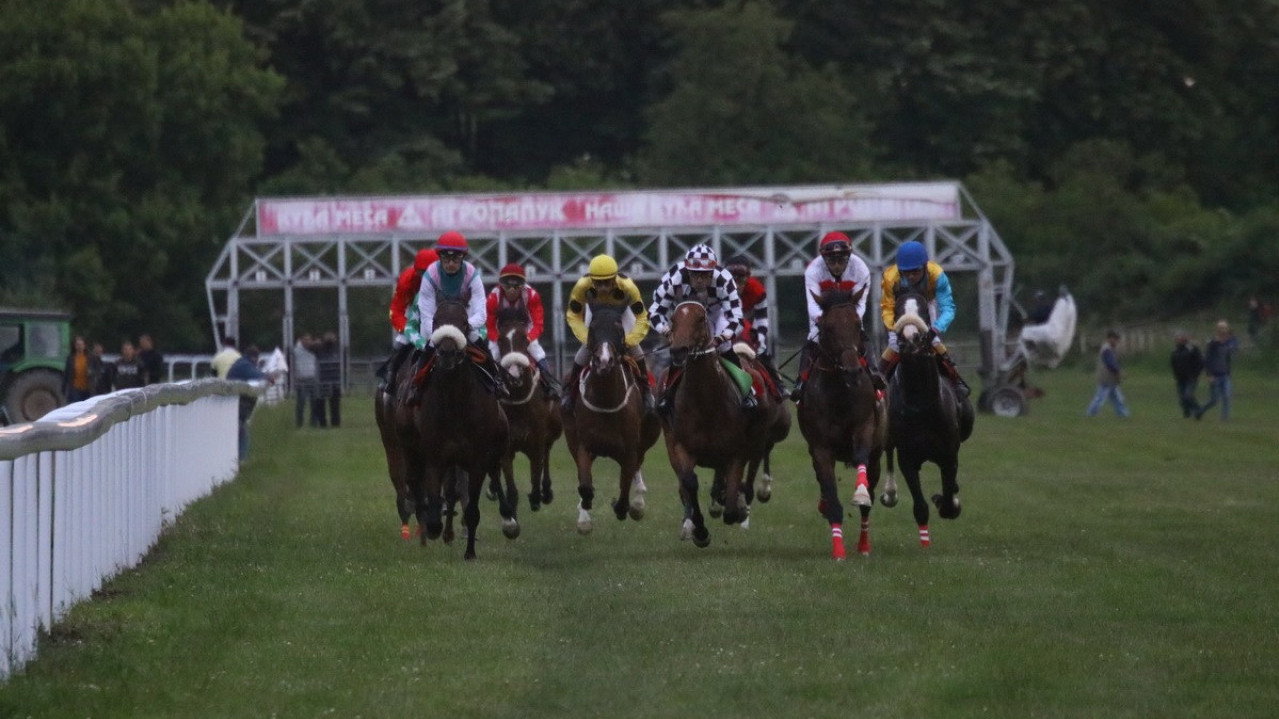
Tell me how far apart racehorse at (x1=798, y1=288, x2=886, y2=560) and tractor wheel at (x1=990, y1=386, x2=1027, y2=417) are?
25.9 meters

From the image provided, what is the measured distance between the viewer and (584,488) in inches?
679

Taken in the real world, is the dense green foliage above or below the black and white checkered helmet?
above

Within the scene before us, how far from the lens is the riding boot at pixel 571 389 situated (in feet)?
56.3

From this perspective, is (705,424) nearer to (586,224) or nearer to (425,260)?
(425,260)

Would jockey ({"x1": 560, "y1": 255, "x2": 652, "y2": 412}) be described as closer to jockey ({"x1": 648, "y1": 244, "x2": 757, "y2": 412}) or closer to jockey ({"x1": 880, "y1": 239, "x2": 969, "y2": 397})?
jockey ({"x1": 648, "y1": 244, "x2": 757, "y2": 412})

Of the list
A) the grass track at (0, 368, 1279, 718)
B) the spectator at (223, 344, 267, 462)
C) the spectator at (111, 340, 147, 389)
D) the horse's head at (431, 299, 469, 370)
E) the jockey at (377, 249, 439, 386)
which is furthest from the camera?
the spectator at (111, 340, 147, 389)

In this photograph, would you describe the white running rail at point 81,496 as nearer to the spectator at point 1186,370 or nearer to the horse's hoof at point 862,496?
the horse's hoof at point 862,496

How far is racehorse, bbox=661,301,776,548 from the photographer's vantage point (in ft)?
52.4

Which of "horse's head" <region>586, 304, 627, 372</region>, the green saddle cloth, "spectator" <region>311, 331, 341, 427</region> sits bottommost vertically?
"spectator" <region>311, 331, 341, 427</region>

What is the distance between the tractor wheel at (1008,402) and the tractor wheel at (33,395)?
54.2ft

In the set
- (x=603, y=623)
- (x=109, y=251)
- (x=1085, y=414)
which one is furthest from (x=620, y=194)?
(x=603, y=623)

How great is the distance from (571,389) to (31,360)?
71.8ft

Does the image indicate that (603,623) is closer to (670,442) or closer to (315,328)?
(670,442)

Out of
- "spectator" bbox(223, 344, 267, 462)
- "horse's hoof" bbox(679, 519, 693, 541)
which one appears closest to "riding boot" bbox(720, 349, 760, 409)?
"horse's hoof" bbox(679, 519, 693, 541)
